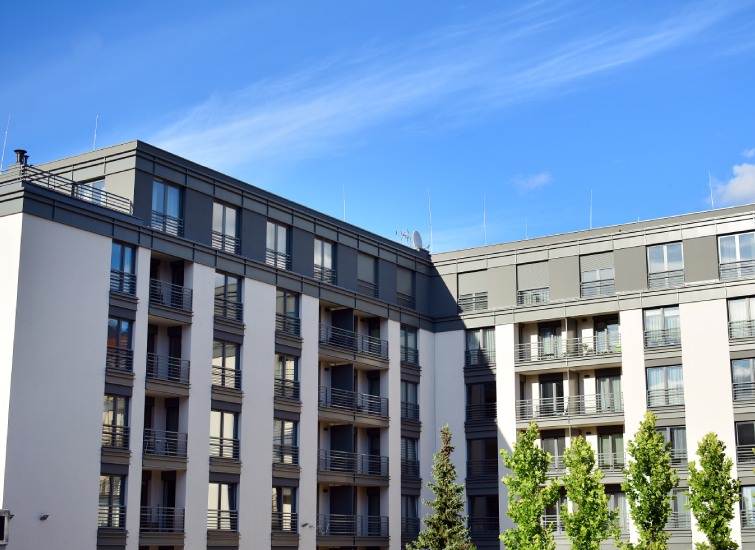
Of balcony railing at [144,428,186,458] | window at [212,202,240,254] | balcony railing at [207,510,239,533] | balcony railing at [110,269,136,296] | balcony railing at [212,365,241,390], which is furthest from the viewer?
window at [212,202,240,254]

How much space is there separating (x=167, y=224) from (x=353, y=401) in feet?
50.9

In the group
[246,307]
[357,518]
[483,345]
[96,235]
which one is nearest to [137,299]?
[96,235]

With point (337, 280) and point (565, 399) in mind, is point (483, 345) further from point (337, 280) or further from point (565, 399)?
point (337, 280)

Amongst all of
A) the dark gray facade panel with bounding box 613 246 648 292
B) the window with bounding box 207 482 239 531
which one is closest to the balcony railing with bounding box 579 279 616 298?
the dark gray facade panel with bounding box 613 246 648 292

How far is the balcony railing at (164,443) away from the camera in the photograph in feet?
156

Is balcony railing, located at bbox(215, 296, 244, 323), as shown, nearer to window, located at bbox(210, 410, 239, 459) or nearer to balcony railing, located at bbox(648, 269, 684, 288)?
window, located at bbox(210, 410, 239, 459)

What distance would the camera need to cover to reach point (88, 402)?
44281 mm

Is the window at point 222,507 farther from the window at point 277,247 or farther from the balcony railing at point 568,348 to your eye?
the balcony railing at point 568,348

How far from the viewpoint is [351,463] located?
58.8m

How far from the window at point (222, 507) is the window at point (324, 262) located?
13130 millimetres

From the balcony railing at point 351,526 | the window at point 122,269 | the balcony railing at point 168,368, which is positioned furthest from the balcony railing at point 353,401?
the window at point 122,269

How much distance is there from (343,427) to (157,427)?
12.9m

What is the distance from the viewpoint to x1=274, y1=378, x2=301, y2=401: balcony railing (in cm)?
5459

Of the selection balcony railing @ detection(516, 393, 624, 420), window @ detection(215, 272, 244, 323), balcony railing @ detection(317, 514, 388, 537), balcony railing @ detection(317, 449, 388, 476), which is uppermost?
window @ detection(215, 272, 244, 323)
